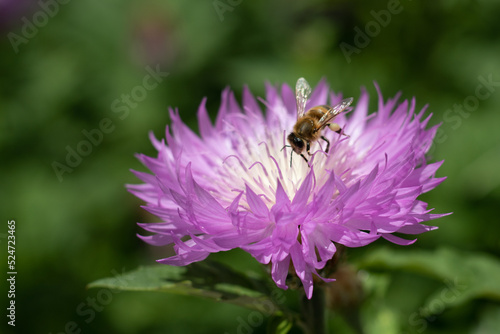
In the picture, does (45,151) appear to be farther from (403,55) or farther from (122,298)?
(403,55)

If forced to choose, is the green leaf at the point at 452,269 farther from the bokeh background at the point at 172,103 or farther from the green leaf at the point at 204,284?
the green leaf at the point at 204,284

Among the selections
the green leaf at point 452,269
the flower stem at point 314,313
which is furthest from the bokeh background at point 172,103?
the flower stem at point 314,313

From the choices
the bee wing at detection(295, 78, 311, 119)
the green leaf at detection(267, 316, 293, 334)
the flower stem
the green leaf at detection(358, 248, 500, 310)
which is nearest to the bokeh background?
the green leaf at detection(358, 248, 500, 310)

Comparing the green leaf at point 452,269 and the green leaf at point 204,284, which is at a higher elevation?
the green leaf at point 204,284

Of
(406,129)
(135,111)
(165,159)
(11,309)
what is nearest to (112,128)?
(135,111)

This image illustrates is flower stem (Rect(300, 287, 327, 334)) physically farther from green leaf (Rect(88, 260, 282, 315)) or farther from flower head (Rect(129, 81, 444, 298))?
flower head (Rect(129, 81, 444, 298))

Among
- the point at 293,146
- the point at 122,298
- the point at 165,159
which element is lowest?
the point at 122,298
